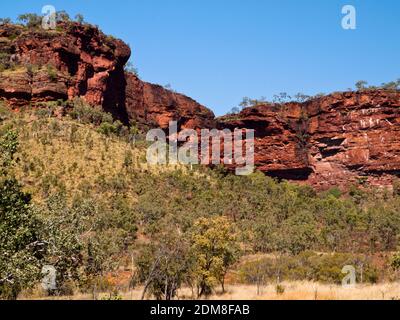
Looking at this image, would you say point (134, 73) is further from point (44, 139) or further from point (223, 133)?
point (44, 139)

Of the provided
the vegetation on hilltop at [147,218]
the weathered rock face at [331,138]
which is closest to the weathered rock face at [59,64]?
the vegetation on hilltop at [147,218]

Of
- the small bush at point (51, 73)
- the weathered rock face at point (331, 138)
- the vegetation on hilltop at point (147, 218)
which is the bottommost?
the vegetation on hilltop at point (147, 218)

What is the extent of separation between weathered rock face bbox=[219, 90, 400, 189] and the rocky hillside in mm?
160

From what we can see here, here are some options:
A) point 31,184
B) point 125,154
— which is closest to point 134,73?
point 125,154

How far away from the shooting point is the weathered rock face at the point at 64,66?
66625 millimetres

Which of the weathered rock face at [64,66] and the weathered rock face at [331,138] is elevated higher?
the weathered rock face at [64,66]

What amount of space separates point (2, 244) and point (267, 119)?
258ft

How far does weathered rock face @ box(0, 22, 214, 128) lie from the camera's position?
66625mm

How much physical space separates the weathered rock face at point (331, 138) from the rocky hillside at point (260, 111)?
160 millimetres

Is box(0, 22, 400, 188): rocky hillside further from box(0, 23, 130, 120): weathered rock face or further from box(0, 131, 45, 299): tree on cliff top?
box(0, 131, 45, 299): tree on cliff top

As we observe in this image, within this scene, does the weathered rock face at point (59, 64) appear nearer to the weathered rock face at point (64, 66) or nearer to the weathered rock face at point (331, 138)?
the weathered rock face at point (64, 66)

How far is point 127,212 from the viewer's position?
159ft

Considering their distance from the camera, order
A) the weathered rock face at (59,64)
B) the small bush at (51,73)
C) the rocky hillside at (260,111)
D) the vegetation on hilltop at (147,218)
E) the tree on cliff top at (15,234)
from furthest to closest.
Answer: the rocky hillside at (260,111), the small bush at (51,73), the weathered rock face at (59,64), the vegetation on hilltop at (147,218), the tree on cliff top at (15,234)
